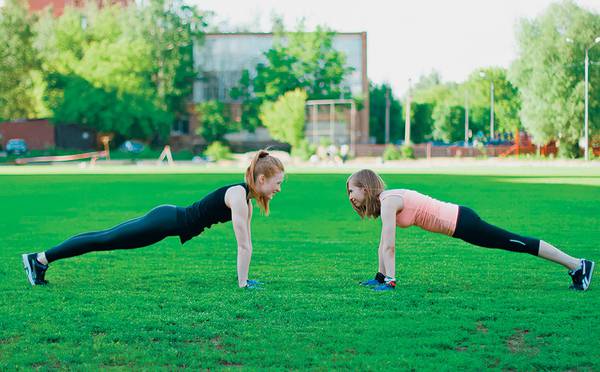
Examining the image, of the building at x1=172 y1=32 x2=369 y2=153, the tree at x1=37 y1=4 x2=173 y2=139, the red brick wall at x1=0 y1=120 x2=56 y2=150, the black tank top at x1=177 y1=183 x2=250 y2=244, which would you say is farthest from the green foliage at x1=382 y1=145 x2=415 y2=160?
the black tank top at x1=177 y1=183 x2=250 y2=244

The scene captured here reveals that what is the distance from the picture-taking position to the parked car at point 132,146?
227 ft

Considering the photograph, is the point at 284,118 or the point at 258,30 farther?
the point at 258,30

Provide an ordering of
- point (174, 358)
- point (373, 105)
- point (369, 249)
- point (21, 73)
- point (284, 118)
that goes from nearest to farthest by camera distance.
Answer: point (174, 358) → point (369, 249) → point (284, 118) → point (21, 73) → point (373, 105)

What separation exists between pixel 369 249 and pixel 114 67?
60.1 m

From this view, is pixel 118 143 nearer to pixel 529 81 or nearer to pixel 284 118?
pixel 284 118

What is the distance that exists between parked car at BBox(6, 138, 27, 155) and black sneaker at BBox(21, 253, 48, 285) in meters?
60.5

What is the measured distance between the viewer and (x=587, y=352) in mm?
4809

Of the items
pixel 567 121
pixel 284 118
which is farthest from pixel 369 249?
pixel 284 118

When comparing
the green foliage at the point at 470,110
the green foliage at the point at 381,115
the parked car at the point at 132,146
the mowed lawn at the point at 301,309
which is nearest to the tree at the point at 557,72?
the parked car at the point at 132,146

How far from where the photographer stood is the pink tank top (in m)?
6.97

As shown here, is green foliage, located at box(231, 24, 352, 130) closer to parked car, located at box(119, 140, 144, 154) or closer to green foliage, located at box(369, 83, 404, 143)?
parked car, located at box(119, 140, 144, 154)

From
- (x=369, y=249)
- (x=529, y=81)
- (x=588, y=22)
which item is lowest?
(x=369, y=249)

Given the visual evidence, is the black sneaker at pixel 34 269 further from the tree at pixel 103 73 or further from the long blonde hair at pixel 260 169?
the tree at pixel 103 73

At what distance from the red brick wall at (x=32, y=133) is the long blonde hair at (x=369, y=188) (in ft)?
221
